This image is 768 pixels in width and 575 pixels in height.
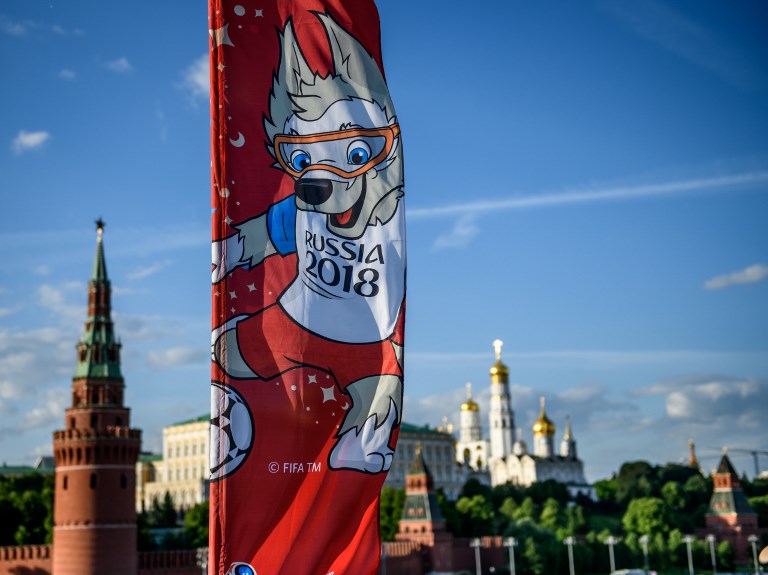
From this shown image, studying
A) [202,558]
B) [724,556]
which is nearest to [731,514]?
[724,556]

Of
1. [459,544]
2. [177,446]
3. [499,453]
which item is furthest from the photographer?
[499,453]

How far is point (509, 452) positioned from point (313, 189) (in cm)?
16893

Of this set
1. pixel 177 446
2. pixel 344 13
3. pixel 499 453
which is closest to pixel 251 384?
pixel 344 13

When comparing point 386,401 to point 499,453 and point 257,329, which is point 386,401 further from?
point 499,453

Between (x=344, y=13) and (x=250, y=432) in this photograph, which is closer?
(x=250, y=432)

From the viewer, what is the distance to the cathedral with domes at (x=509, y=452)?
170875 mm

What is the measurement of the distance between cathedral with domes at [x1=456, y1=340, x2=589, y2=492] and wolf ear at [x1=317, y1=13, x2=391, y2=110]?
156812 millimetres

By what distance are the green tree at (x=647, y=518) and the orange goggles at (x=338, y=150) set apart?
10402 cm

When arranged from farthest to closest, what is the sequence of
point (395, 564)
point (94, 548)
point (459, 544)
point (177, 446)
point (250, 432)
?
point (177, 446) < point (459, 544) < point (395, 564) < point (94, 548) < point (250, 432)

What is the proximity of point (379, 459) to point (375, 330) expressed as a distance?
1.39m

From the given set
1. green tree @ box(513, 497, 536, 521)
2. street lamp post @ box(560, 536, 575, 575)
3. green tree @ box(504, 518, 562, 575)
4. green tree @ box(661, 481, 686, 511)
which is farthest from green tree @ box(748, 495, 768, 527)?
green tree @ box(504, 518, 562, 575)

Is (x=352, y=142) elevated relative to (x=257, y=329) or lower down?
elevated

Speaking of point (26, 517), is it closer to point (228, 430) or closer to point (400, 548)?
point (400, 548)

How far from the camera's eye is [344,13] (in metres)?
13.2
